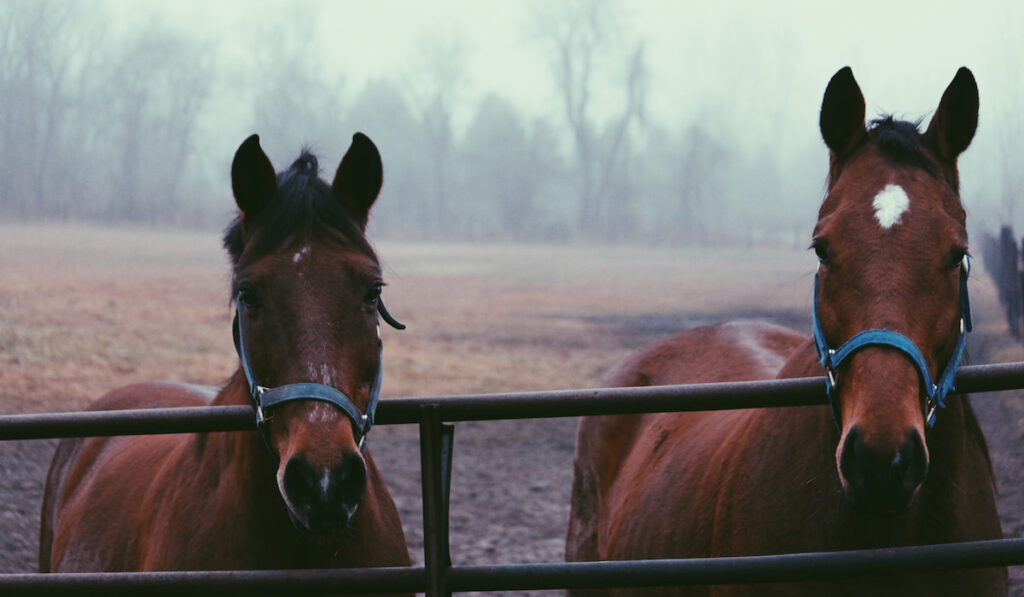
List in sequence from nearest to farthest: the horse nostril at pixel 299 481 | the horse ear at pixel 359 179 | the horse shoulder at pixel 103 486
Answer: the horse nostril at pixel 299 481, the horse ear at pixel 359 179, the horse shoulder at pixel 103 486

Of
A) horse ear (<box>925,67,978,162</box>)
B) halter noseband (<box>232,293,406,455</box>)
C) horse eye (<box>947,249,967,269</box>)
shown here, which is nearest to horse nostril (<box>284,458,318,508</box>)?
halter noseband (<box>232,293,406,455</box>)

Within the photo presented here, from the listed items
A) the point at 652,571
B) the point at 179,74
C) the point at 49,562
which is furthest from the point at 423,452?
the point at 179,74

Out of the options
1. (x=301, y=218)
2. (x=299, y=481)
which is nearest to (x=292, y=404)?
(x=299, y=481)

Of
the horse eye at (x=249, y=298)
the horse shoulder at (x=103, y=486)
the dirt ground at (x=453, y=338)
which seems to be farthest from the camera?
the dirt ground at (x=453, y=338)

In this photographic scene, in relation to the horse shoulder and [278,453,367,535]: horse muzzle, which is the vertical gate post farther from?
the horse shoulder

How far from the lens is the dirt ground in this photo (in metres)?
7.61

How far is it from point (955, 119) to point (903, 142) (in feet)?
0.59

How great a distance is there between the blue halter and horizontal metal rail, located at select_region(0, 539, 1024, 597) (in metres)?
0.33

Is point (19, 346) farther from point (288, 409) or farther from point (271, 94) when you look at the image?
point (271, 94)

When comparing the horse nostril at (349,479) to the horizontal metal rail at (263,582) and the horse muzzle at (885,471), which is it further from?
the horse muzzle at (885,471)

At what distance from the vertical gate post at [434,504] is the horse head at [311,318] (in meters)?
0.16

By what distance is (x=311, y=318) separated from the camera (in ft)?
7.43

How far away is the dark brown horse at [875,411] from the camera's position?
2002 mm

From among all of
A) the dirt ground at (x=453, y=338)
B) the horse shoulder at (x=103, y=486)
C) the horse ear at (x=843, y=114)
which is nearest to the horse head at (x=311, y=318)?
the dirt ground at (x=453, y=338)
